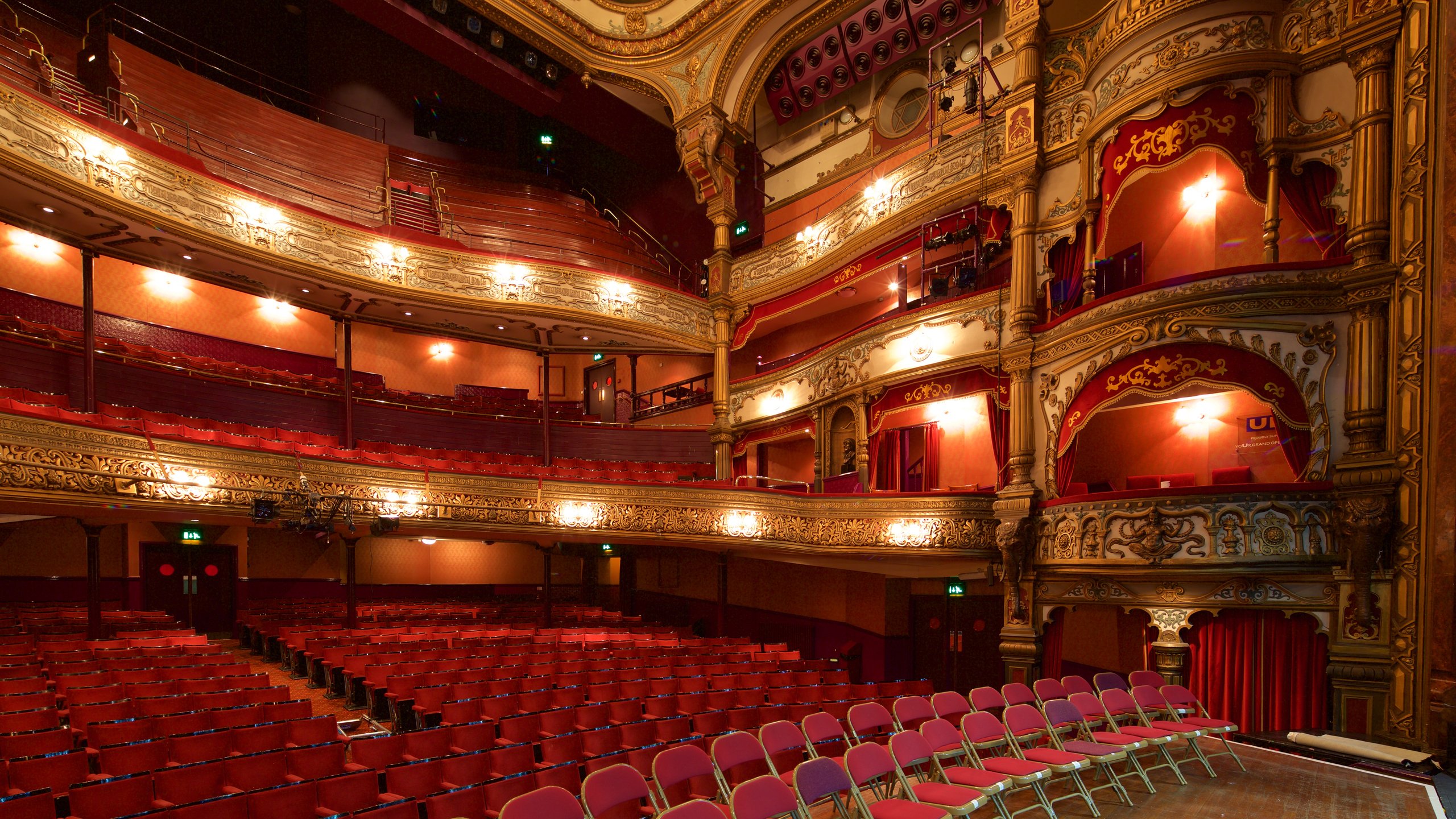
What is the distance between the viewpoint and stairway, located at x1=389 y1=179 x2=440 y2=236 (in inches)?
577

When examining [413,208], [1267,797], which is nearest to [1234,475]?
[1267,797]

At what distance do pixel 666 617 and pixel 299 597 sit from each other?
21.4 ft

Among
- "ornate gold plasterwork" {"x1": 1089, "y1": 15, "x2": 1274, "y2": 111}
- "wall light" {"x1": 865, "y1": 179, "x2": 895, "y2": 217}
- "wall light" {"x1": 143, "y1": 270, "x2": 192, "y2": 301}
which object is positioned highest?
"ornate gold plasterwork" {"x1": 1089, "y1": 15, "x2": 1274, "y2": 111}

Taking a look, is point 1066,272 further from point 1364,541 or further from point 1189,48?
point 1364,541

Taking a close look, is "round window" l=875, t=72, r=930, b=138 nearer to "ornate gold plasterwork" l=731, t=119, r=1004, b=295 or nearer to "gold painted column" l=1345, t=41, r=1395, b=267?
"ornate gold plasterwork" l=731, t=119, r=1004, b=295

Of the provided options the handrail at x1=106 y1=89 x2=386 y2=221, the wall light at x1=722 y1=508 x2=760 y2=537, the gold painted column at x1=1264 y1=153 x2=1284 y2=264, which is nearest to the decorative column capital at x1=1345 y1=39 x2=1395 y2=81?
the gold painted column at x1=1264 y1=153 x2=1284 y2=264

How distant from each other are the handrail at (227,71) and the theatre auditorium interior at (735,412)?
11 cm

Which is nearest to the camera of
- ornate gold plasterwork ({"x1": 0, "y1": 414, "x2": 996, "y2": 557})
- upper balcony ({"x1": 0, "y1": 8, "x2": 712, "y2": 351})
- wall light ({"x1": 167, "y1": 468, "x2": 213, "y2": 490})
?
ornate gold plasterwork ({"x1": 0, "y1": 414, "x2": 996, "y2": 557})

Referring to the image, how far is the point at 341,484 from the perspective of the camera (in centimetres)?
966

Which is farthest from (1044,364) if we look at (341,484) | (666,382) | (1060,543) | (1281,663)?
(666,382)

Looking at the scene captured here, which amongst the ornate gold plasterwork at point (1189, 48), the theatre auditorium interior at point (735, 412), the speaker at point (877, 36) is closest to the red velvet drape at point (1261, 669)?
the theatre auditorium interior at point (735, 412)

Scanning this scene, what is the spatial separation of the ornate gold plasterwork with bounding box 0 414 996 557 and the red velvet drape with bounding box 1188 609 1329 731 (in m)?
2.59

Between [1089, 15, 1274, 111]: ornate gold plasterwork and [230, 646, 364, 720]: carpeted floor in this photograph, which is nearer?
[230, 646, 364, 720]: carpeted floor

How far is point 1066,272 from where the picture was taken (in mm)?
9367
